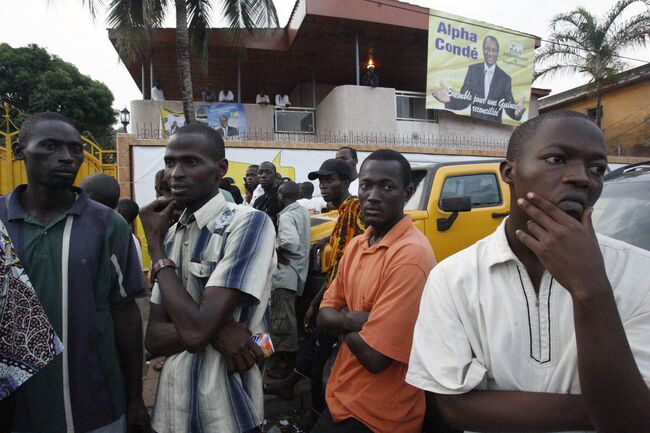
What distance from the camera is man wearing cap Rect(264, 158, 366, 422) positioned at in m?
2.91

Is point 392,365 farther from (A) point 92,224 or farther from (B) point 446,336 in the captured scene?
(A) point 92,224

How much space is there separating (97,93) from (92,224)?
2795 centimetres

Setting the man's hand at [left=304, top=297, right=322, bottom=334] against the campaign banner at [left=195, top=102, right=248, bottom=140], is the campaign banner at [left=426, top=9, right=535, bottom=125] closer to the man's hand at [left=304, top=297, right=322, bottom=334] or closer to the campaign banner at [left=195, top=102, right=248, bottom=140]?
the campaign banner at [left=195, top=102, right=248, bottom=140]

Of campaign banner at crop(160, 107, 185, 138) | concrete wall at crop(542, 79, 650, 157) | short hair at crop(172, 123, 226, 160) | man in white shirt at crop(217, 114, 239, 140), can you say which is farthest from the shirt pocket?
concrete wall at crop(542, 79, 650, 157)

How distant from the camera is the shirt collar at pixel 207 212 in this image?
1728 millimetres

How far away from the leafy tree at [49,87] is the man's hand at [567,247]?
2739cm

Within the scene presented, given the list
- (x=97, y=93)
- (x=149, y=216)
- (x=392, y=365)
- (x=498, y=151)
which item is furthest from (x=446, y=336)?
(x=97, y=93)

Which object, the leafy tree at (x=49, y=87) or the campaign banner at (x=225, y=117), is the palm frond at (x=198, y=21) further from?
the leafy tree at (x=49, y=87)

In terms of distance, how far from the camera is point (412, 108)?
15.4 metres

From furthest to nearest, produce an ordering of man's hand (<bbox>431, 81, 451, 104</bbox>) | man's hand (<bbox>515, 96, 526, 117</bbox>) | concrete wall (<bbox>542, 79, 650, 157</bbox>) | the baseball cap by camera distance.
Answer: concrete wall (<bbox>542, 79, 650, 157</bbox>)
man's hand (<bbox>515, 96, 526, 117</bbox>)
man's hand (<bbox>431, 81, 451, 104</bbox>)
the baseball cap

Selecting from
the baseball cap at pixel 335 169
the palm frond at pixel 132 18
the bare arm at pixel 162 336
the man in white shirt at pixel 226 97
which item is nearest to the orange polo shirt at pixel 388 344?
the bare arm at pixel 162 336

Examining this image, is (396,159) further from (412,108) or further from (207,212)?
(412,108)

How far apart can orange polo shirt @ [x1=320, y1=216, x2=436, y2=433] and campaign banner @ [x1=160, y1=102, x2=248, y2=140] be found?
11877mm

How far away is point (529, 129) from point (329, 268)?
86.7 inches
